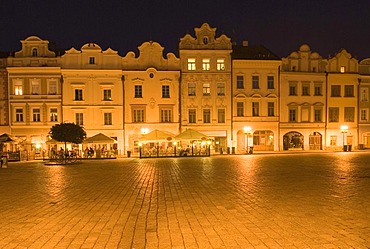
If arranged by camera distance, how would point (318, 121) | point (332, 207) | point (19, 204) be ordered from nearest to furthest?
point (332, 207) < point (19, 204) < point (318, 121)

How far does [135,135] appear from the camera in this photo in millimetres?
Result: 41844

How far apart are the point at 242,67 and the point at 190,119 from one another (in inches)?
335

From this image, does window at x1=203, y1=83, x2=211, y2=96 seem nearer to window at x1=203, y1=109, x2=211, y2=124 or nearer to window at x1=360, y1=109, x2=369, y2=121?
window at x1=203, y1=109, x2=211, y2=124

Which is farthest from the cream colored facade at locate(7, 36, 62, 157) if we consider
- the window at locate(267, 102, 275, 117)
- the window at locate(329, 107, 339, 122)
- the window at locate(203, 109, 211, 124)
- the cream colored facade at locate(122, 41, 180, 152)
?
the window at locate(329, 107, 339, 122)

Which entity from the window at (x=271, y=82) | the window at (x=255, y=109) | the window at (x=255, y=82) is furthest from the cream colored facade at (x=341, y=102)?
the window at (x=255, y=82)

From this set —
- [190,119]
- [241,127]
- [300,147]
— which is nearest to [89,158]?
[190,119]

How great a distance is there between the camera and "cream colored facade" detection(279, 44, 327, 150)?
1740 inches

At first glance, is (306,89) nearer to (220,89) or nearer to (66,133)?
(220,89)

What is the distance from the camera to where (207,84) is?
43.0 metres

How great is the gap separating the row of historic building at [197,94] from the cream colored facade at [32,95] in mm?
103

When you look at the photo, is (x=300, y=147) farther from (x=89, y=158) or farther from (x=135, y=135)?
(x=89, y=158)

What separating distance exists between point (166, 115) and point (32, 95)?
14773 mm

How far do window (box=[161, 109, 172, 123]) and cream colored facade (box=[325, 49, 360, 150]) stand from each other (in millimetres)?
18997

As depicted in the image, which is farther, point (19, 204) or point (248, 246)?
point (19, 204)
